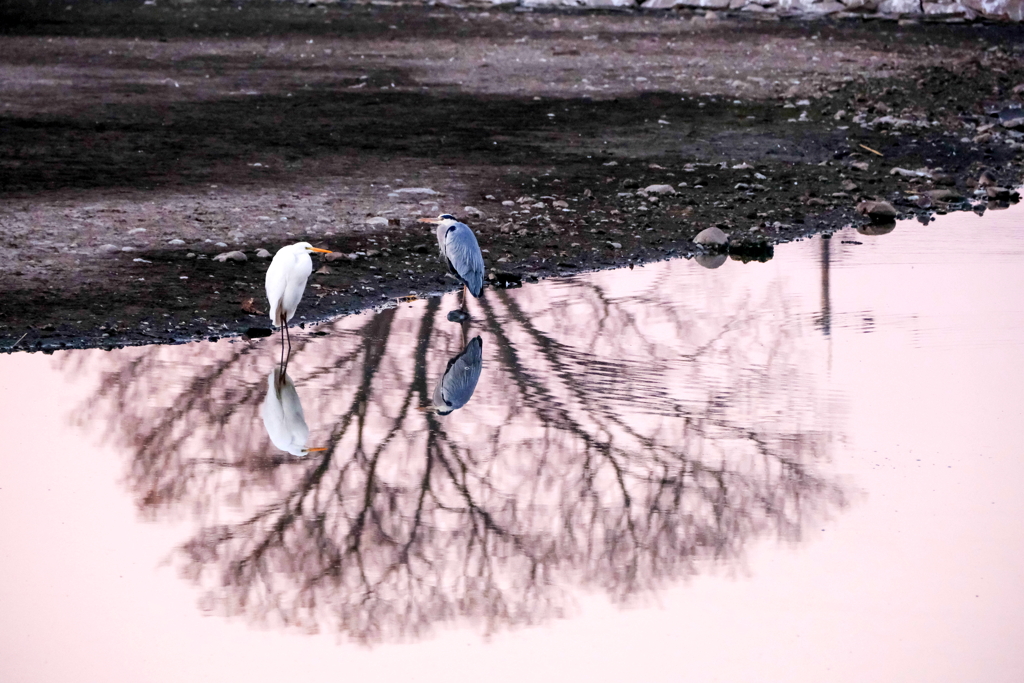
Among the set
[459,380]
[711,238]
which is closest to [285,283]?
[459,380]

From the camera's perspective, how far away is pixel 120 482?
178 inches

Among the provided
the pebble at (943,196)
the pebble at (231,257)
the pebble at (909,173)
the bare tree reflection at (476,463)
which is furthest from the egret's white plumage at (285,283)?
the pebble at (909,173)

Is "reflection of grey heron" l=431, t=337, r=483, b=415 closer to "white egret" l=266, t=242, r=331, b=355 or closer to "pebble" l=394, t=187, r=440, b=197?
"white egret" l=266, t=242, r=331, b=355

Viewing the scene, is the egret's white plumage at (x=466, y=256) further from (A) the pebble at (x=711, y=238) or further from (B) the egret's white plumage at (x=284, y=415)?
(A) the pebble at (x=711, y=238)

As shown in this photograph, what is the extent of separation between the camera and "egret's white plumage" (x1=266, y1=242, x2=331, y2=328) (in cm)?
561

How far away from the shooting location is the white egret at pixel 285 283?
5.61 m

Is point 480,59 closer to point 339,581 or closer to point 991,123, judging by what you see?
point 991,123

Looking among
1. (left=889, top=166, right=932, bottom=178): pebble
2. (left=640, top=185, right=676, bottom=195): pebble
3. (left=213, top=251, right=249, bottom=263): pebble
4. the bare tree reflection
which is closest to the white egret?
the bare tree reflection

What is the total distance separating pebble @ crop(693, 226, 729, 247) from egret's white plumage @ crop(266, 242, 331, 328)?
271cm

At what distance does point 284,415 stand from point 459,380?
840mm

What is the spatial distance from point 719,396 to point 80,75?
991 cm

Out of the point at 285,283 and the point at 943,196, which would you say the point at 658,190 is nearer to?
the point at 943,196

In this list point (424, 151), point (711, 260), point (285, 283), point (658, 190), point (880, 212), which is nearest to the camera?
point (285, 283)

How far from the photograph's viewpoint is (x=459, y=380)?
215 inches
